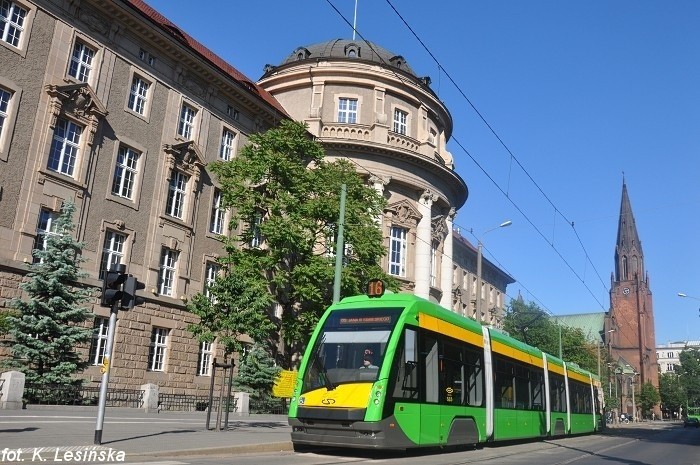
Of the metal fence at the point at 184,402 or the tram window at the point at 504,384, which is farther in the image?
the metal fence at the point at 184,402

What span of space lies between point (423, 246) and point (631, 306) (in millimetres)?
99015

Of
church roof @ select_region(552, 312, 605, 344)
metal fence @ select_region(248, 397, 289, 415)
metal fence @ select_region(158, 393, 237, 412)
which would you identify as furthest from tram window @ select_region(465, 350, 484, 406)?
church roof @ select_region(552, 312, 605, 344)

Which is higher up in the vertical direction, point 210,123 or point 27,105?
point 210,123

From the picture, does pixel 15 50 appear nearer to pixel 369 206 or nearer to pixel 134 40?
pixel 134 40

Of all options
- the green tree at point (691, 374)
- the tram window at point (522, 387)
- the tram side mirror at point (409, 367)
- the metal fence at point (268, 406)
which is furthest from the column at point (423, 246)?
the green tree at point (691, 374)

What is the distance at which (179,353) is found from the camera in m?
27.3

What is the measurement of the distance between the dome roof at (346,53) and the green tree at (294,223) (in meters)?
15.2

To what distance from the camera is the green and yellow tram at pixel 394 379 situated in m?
11.7

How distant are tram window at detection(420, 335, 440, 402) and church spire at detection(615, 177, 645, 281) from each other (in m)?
118

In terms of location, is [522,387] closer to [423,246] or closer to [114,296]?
[114,296]

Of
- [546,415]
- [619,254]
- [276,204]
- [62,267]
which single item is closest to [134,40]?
[276,204]

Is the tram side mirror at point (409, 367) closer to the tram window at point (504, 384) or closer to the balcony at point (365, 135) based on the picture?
the tram window at point (504, 384)

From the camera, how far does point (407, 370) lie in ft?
40.4

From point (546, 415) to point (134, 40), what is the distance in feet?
73.4
